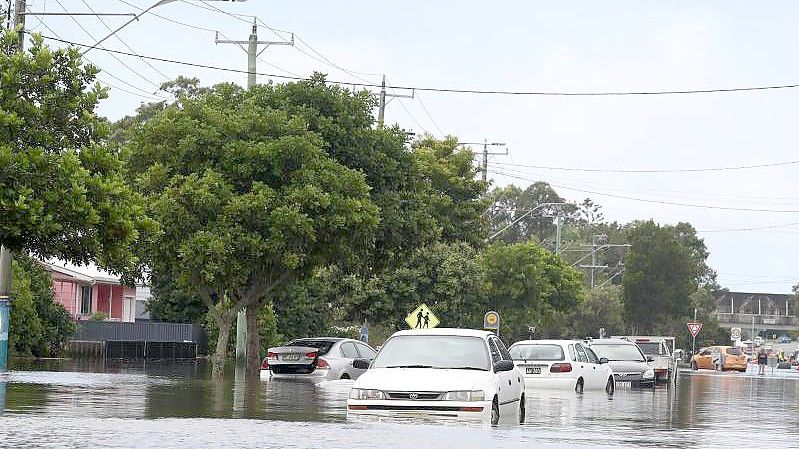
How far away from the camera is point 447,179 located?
60.7 m

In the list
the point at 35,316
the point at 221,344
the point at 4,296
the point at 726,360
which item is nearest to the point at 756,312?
the point at 726,360

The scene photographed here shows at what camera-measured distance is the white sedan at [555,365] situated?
100 ft

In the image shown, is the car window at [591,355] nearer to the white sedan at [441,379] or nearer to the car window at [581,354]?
the car window at [581,354]

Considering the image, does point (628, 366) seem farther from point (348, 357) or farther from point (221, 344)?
point (221, 344)

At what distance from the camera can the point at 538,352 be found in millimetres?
31203

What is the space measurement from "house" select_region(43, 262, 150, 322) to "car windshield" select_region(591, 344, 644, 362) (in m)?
23.3

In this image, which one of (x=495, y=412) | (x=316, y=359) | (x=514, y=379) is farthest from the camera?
(x=316, y=359)

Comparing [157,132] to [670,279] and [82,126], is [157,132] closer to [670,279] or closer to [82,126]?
[82,126]

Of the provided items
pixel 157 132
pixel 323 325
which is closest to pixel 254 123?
pixel 157 132

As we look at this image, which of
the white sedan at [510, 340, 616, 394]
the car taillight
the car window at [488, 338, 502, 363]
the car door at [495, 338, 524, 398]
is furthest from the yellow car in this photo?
the car window at [488, 338, 502, 363]

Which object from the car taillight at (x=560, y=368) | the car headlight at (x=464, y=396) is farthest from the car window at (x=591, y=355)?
the car headlight at (x=464, y=396)

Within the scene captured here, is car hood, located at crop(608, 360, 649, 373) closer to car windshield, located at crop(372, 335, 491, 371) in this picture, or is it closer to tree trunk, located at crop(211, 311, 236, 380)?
tree trunk, located at crop(211, 311, 236, 380)

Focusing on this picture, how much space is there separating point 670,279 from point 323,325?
63646 mm

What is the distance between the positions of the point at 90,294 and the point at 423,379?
48340 mm
